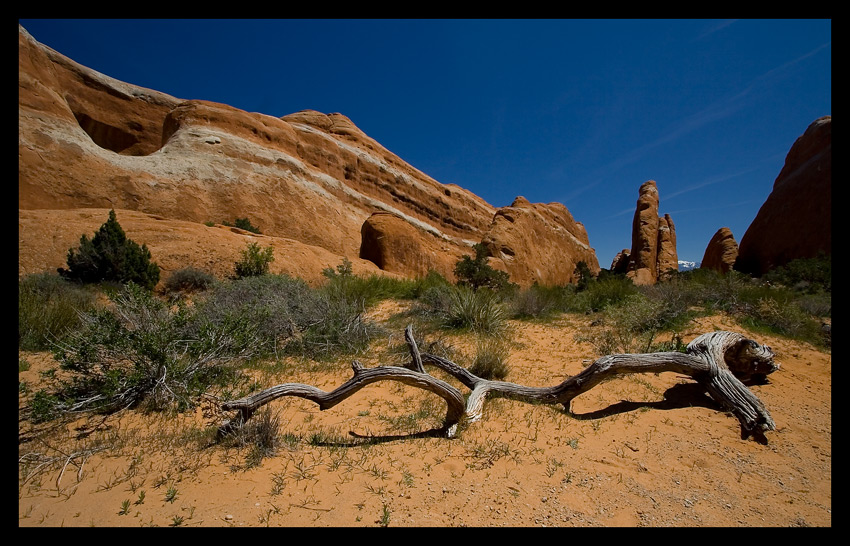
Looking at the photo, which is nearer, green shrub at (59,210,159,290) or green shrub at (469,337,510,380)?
green shrub at (469,337,510,380)

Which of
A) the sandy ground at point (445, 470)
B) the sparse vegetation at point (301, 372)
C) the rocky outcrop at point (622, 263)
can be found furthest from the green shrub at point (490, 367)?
the rocky outcrop at point (622, 263)

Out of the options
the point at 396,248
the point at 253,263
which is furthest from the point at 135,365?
the point at 396,248

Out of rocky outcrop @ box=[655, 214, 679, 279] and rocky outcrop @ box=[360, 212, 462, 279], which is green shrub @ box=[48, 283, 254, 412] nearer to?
rocky outcrop @ box=[360, 212, 462, 279]

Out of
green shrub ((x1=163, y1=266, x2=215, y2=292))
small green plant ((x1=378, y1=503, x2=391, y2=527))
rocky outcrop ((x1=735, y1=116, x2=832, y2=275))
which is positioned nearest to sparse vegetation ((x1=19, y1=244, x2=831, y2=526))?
small green plant ((x1=378, y1=503, x2=391, y2=527))

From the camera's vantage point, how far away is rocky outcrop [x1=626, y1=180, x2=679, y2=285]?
27547 millimetres

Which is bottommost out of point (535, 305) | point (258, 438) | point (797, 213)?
point (258, 438)

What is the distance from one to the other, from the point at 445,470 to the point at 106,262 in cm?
1216

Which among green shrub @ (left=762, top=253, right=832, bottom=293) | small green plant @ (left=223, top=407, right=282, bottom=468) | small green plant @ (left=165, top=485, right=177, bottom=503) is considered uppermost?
green shrub @ (left=762, top=253, right=832, bottom=293)

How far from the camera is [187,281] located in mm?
10664

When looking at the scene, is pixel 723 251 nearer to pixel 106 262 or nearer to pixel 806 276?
pixel 806 276

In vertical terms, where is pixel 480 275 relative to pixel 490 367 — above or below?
above

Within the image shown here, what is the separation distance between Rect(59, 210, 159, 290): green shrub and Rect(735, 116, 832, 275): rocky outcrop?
3461cm
